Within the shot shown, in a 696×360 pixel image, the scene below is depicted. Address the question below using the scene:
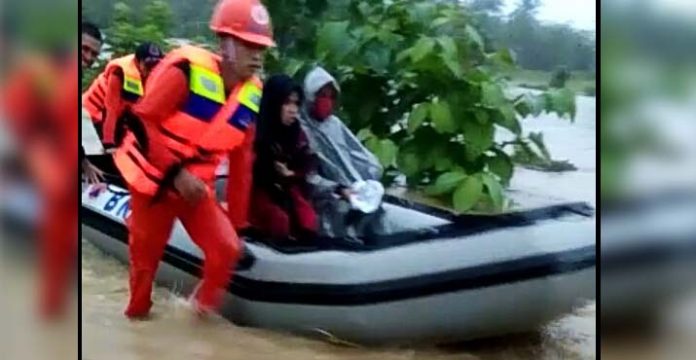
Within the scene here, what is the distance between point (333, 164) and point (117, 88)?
43cm

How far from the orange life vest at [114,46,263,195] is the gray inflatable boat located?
0.24m

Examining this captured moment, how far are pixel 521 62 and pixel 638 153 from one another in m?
0.27

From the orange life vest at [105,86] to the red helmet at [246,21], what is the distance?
18 cm

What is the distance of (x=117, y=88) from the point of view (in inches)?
71.4

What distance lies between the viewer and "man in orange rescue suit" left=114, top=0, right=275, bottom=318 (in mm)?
1780

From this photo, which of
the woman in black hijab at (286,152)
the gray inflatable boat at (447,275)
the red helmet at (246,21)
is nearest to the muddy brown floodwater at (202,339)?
the gray inflatable boat at (447,275)

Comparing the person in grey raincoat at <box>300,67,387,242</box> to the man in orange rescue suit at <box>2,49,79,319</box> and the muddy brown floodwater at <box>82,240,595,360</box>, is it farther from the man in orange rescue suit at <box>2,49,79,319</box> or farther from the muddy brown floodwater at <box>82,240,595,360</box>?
the man in orange rescue suit at <box>2,49,79,319</box>

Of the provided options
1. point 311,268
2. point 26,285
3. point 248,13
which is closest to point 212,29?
point 248,13

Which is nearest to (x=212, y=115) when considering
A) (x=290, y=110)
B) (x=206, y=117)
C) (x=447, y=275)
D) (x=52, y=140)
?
(x=206, y=117)

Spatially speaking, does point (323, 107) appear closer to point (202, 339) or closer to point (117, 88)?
point (117, 88)

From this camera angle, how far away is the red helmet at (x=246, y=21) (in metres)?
1.78

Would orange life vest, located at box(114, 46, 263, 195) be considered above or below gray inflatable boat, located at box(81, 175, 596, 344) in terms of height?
above

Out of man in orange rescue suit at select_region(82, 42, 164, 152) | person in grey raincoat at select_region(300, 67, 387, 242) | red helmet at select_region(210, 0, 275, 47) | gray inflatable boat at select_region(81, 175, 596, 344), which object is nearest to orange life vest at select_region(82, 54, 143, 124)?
man in orange rescue suit at select_region(82, 42, 164, 152)

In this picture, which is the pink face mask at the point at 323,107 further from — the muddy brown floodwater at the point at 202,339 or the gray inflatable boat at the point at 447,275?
the muddy brown floodwater at the point at 202,339
